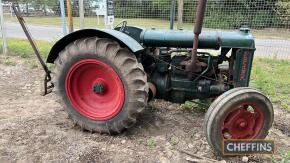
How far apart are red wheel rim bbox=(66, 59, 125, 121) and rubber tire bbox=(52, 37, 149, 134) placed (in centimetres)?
6

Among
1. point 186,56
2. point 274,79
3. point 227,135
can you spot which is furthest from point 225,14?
point 227,135

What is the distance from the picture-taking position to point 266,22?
995cm

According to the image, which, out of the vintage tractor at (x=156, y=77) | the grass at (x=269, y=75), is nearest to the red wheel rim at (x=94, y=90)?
the vintage tractor at (x=156, y=77)

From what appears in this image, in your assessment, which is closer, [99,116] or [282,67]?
[99,116]

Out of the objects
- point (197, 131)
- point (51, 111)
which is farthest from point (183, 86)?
point (51, 111)

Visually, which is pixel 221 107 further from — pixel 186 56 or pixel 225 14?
pixel 225 14

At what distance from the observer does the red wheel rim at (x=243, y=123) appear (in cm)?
345

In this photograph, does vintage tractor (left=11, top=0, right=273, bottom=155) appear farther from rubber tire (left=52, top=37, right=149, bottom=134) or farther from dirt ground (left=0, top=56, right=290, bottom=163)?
dirt ground (left=0, top=56, right=290, bottom=163)

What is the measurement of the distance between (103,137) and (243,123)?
5.30 feet

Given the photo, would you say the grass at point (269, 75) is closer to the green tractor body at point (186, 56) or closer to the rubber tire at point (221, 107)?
the green tractor body at point (186, 56)

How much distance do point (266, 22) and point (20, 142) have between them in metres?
8.44

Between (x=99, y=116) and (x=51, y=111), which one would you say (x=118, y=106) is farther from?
(x=51, y=111)

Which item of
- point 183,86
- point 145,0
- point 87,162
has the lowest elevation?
point 87,162

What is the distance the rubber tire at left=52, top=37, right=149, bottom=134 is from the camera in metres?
3.59
